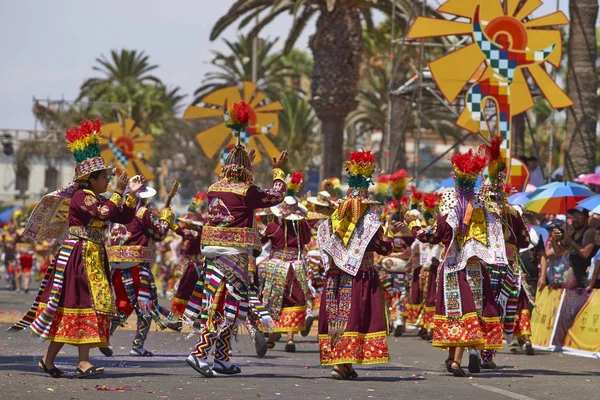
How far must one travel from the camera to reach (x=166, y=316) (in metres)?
12.9

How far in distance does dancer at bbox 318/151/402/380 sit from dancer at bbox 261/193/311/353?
3.79 meters

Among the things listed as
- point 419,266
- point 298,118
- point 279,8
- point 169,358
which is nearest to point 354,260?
point 169,358

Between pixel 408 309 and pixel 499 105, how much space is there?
4.25 m

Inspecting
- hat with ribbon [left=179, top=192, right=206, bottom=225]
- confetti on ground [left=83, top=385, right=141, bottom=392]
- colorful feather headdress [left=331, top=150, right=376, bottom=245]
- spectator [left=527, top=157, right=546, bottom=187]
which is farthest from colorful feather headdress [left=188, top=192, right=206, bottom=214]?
spectator [left=527, top=157, right=546, bottom=187]

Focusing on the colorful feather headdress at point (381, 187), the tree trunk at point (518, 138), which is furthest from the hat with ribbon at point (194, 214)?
the tree trunk at point (518, 138)

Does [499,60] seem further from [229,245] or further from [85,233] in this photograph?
[85,233]

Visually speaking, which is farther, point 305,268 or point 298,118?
point 298,118

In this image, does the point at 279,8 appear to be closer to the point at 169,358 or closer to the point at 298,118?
the point at 169,358

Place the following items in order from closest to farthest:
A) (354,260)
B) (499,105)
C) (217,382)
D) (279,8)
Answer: (217,382), (354,260), (499,105), (279,8)

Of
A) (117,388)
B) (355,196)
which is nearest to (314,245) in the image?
(355,196)

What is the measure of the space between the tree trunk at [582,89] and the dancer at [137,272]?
980cm

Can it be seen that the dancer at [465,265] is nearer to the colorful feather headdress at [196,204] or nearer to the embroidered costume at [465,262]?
the embroidered costume at [465,262]

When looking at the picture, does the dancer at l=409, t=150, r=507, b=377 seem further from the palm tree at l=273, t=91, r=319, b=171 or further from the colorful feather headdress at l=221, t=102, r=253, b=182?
the palm tree at l=273, t=91, r=319, b=171

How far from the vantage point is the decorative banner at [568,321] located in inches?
566
